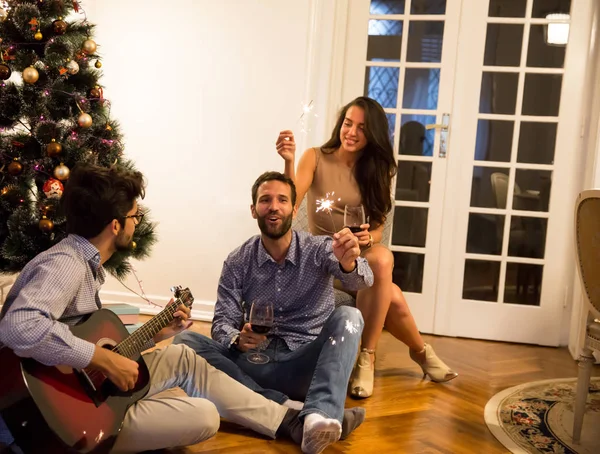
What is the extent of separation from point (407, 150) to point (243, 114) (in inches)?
41.0

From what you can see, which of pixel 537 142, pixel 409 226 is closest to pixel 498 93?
pixel 537 142

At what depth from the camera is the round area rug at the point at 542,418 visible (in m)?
2.56

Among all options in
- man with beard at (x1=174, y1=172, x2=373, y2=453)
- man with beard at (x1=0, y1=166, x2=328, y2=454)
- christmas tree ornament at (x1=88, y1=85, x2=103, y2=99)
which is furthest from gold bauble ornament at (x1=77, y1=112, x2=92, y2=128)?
man with beard at (x1=0, y1=166, x2=328, y2=454)

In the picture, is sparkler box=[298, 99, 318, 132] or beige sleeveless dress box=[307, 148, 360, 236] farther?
sparkler box=[298, 99, 318, 132]

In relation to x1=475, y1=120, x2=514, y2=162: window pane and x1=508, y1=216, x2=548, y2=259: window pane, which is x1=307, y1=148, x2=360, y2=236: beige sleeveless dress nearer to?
x1=475, y1=120, x2=514, y2=162: window pane

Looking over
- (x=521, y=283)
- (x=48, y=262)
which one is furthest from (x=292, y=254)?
(x=521, y=283)

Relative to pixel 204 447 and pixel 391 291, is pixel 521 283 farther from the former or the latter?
pixel 204 447

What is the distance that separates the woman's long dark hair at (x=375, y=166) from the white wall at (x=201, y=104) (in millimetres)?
1073

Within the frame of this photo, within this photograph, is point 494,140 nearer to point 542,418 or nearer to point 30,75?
point 542,418

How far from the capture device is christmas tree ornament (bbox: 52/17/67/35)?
289cm

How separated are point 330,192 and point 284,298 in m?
0.79

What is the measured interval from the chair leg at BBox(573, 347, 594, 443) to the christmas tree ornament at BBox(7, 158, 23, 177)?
234 centimetres

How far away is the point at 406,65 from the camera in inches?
169

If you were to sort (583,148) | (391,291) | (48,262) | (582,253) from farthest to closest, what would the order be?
(583,148)
(391,291)
(582,253)
(48,262)
